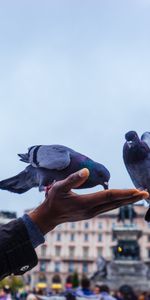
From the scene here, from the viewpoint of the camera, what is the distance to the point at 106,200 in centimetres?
202

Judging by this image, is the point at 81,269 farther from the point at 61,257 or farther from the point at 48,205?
the point at 48,205

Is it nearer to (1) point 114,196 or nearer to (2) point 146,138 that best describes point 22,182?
(2) point 146,138

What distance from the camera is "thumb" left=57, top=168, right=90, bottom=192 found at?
193cm

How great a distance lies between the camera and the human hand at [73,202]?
2.00 meters

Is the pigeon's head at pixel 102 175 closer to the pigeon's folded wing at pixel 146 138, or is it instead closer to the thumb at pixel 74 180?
the pigeon's folded wing at pixel 146 138

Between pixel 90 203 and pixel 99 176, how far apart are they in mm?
416

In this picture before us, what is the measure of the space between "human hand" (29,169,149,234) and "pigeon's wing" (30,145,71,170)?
12.7 inches

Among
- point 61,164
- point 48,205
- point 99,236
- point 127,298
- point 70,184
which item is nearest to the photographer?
point 70,184

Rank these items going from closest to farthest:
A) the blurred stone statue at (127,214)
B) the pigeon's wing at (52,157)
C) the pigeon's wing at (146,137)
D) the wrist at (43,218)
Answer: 1. the wrist at (43,218)
2. the pigeon's wing at (52,157)
3. the pigeon's wing at (146,137)
4. the blurred stone statue at (127,214)

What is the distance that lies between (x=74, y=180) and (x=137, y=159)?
1.96ft

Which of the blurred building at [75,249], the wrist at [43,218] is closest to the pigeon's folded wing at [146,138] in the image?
the wrist at [43,218]

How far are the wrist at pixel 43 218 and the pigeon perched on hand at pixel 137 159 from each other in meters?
0.51

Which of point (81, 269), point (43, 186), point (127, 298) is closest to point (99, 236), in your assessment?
point (81, 269)

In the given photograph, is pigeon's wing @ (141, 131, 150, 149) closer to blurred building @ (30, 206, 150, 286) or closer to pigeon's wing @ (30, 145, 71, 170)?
pigeon's wing @ (30, 145, 71, 170)
